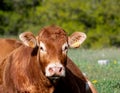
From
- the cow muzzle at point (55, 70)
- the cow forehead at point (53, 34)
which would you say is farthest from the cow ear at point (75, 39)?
the cow muzzle at point (55, 70)

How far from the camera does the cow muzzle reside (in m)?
7.84

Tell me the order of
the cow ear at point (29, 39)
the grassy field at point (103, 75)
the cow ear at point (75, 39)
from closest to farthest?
the cow ear at point (29, 39)
the cow ear at point (75, 39)
the grassy field at point (103, 75)

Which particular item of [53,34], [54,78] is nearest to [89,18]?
[53,34]

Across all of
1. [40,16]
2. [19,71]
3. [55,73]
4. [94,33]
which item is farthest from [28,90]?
[40,16]

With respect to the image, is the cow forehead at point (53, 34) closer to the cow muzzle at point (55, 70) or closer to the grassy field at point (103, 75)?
the cow muzzle at point (55, 70)

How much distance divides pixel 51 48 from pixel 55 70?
399 mm

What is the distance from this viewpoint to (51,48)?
8.10m

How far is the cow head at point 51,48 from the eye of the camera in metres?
7.93

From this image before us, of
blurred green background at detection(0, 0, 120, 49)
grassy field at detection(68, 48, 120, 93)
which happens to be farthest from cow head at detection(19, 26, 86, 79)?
blurred green background at detection(0, 0, 120, 49)

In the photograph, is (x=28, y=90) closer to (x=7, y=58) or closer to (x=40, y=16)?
(x=7, y=58)

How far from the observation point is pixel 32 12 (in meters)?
45.1

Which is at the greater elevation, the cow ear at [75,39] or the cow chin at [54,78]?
the cow ear at [75,39]

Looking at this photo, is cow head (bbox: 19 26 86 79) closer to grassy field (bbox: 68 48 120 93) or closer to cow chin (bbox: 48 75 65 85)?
cow chin (bbox: 48 75 65 85)

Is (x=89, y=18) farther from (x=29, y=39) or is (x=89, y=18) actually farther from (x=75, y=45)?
(x=29, y=39)
